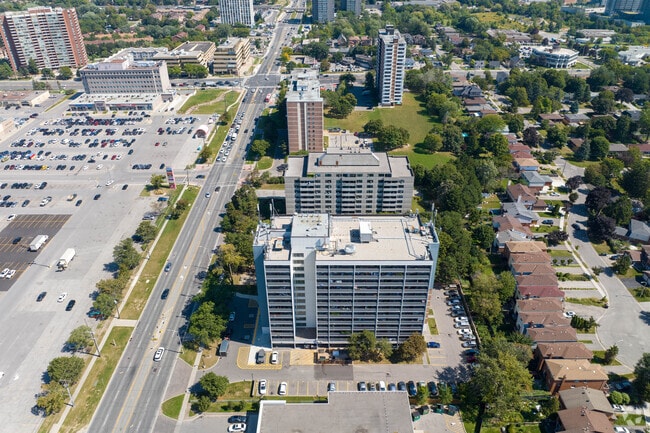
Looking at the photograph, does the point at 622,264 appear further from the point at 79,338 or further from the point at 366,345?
the point at 79,338

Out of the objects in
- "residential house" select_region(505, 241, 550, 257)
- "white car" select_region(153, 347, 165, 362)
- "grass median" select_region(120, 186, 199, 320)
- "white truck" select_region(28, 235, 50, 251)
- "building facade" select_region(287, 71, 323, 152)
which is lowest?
"white car" select_region(153, 347, 165, 362)

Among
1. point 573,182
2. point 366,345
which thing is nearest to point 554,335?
point 366,345

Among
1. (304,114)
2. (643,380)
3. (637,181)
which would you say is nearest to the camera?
(643,380)

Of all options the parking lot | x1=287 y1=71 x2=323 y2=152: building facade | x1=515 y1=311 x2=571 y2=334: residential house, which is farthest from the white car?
x1=287 y1=71 x2=323 y2=152: building facade

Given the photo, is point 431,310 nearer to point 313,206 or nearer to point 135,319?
point 313,206

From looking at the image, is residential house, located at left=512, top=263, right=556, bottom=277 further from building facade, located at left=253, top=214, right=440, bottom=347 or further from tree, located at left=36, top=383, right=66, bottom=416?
tree, located at left=36, top=383, right=66, bottom=416

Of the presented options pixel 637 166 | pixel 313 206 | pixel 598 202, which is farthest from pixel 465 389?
pixel 637 166
